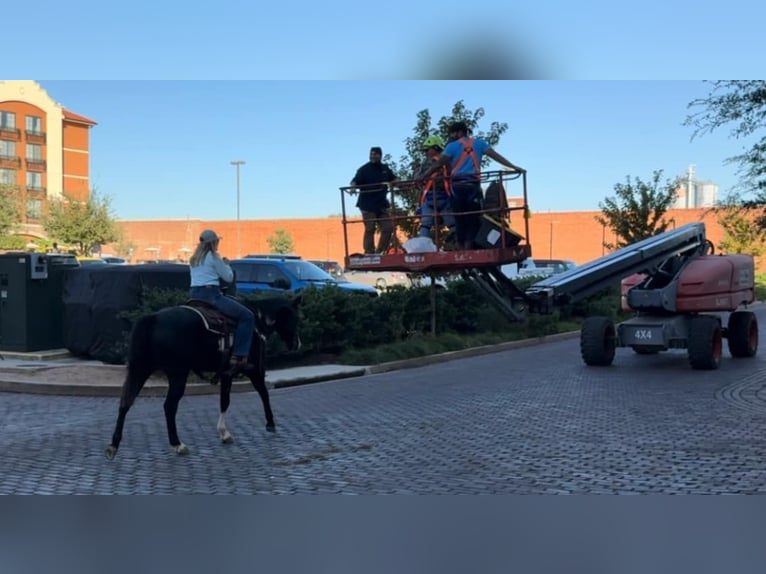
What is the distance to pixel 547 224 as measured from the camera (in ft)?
260

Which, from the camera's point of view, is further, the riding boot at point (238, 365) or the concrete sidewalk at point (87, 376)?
the concrete sidewalk at point (87, 376)

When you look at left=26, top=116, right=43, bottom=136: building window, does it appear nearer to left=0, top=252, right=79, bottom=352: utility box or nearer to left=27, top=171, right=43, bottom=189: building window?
left=27, top=171, right=43, bottom=189: building window

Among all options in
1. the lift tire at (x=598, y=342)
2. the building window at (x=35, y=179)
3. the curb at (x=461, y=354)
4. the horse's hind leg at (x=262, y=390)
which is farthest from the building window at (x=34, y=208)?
the horse's hind leg at (x=262, y=390)

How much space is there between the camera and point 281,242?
3086 inches

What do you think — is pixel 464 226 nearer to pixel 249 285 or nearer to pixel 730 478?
pixel 730 478

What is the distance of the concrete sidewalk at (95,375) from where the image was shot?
12258 millimetres

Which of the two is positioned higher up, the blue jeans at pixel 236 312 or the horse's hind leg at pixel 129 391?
the blue jeans at pixel 236 312

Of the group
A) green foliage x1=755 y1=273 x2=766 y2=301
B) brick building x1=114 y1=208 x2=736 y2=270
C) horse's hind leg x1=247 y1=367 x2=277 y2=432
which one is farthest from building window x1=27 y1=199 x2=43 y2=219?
horse's hind leg x1=247 y1=367 x2=277 y2=432

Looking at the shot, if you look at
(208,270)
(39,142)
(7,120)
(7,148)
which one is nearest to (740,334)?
(208,270)

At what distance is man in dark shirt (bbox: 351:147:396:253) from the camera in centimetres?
1343

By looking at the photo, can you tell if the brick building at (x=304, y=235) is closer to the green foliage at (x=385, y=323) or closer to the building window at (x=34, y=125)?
the building window at (x=34, y=125)

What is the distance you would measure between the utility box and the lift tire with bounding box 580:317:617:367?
386 inches

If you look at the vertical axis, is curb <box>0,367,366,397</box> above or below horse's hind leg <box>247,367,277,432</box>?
below

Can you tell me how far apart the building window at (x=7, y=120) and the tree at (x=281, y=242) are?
28.2m
